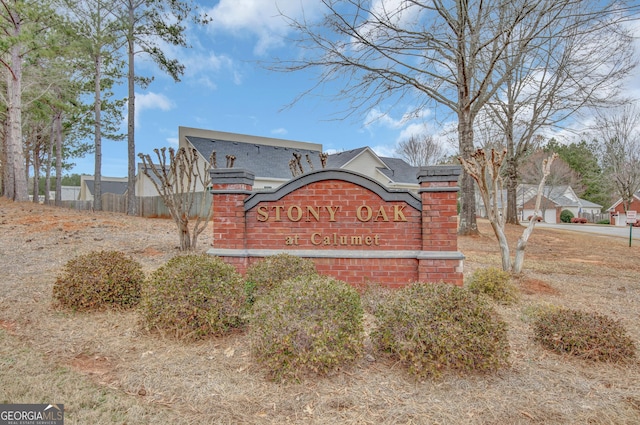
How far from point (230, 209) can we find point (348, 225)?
1895 millimetres

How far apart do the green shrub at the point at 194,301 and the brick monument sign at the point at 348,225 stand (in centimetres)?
154

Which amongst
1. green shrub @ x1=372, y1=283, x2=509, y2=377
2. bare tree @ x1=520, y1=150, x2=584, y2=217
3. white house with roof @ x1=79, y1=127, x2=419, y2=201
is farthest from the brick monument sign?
bare tree @ x1=520, y1=150, x2=584, y2=217

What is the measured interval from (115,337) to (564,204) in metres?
57.5

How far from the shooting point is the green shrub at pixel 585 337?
11.2ft

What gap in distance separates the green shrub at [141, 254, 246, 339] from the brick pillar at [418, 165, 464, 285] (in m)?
2.74

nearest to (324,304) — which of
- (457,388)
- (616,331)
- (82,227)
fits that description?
(457,388)

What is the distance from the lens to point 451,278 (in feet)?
17.0

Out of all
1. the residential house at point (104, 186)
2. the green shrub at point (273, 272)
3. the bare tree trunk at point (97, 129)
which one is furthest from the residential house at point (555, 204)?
the green shrub at point (273, 272)

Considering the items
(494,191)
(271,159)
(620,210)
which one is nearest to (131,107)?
(271,159)

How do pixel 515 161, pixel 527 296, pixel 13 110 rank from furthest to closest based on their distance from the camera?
pixel 515 161
pixel 13 110
pixel 527 296

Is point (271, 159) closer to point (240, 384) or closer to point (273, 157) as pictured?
point (273, 157)

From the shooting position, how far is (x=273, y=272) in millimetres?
4754

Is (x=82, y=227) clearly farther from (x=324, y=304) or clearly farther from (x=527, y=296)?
(x=527, y=296)

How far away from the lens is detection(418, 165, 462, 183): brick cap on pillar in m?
5.21
